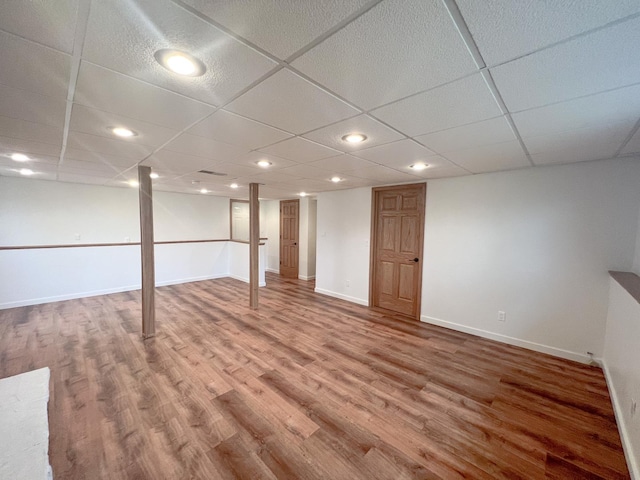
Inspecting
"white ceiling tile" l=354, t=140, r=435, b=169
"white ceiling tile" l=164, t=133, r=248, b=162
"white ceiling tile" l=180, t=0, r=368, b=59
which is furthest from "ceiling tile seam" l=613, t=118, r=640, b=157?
"white ceiling tile" l=164, t=133, r=248, b=162

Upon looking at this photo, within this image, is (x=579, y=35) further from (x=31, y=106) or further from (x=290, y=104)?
(x=31, y=106)

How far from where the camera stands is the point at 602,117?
5.34 ft

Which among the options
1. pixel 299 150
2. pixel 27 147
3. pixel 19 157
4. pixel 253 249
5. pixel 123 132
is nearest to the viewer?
pixel 123 132

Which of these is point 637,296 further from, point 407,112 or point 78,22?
point 78,22

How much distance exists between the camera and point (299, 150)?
8.13 feet

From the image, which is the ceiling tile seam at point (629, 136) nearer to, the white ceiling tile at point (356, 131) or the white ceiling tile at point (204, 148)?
the white ceiling tile at point (356, 131)

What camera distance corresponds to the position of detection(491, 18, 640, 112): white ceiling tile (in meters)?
0.96

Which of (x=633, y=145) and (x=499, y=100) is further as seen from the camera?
(x=633, y=145)

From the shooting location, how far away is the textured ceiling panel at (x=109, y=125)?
5.71 ft

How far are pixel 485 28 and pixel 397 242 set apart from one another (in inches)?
142

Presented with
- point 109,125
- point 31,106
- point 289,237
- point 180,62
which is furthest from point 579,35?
point 289,237

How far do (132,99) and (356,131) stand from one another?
1.45m

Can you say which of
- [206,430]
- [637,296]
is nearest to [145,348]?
[206,430]

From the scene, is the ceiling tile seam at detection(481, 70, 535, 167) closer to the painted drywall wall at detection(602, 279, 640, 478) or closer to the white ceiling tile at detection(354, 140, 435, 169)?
the white ceiling tile at detection(354, 140, 435, 169)
